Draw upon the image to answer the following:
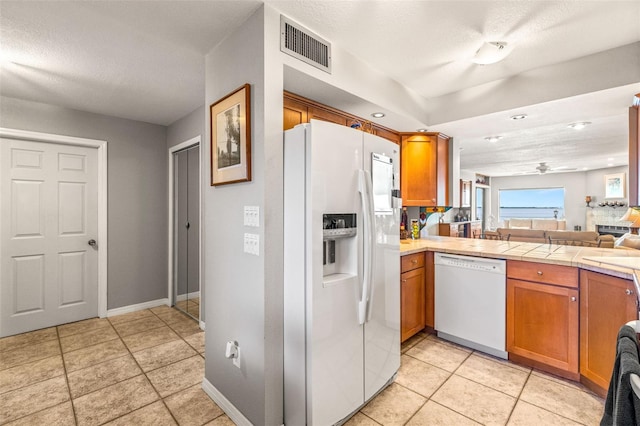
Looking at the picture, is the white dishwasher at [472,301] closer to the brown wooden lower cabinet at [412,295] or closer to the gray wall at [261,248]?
the brown wooden lower cabinet at [412,295]

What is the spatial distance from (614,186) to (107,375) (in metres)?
11.1

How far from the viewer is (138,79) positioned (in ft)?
8.54

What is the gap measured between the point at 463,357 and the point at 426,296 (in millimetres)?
611

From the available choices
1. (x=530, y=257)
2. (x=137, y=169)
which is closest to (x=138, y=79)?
(x=137, y=169)

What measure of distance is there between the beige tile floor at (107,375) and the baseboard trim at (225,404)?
1.3 inches

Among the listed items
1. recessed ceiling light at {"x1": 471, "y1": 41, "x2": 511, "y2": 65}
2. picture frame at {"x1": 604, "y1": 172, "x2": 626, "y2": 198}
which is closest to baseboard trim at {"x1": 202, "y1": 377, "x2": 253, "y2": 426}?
recessed ceiling light at {"x1": 471, "y1": 41, "x2": 511, "y2": 65}

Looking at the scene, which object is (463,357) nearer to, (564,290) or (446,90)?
(564,290)

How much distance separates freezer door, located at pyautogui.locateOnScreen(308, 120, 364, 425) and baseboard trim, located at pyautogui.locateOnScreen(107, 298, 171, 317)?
10.3ft

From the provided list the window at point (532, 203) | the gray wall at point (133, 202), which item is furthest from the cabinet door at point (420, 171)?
the window at point (532, 203)

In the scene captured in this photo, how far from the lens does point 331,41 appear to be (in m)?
2.10

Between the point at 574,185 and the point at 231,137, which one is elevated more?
the point at 574,185

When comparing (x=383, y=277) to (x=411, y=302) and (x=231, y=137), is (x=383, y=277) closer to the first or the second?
(x=411, y=302)

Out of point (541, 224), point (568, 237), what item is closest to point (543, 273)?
point (568, 237)

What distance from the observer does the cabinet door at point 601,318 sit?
188 cm
